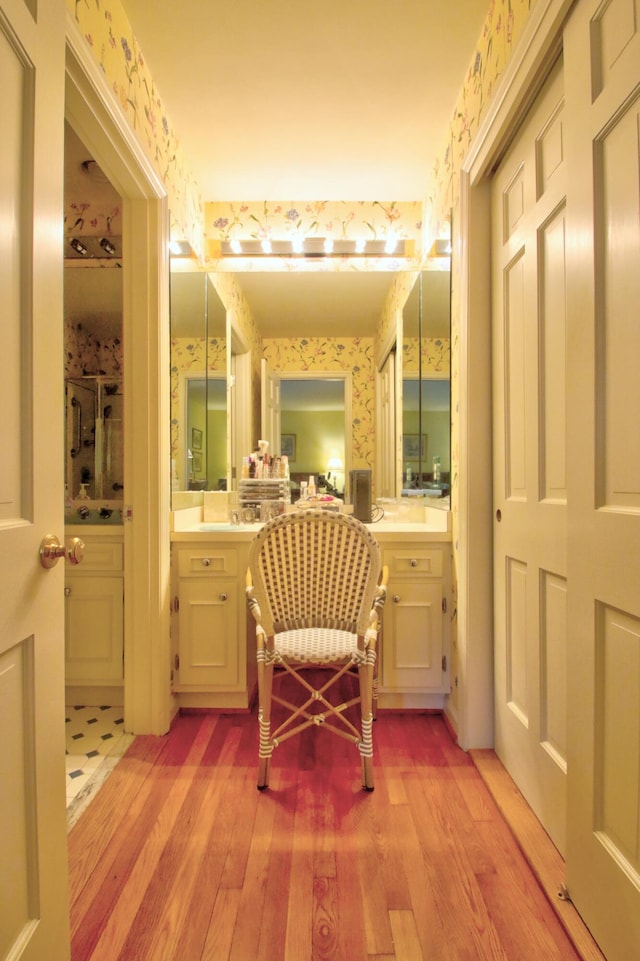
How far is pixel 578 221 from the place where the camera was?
1.10 m

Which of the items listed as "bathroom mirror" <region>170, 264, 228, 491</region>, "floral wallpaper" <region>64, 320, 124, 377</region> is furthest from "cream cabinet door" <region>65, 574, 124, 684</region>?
"floral wallpaper" <region>64, 320, 124, 377</region>

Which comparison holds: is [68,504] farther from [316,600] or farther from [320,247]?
[320,247]

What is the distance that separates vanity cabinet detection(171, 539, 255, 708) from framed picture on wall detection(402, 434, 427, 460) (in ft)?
3.16

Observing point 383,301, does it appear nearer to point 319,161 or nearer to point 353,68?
point 319,161

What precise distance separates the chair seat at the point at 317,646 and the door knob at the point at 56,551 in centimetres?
91

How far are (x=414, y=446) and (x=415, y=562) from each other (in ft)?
2.12

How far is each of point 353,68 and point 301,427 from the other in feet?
5.02

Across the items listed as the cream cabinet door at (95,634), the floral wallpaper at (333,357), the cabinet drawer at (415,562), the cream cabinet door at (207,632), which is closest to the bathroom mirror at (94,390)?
the cream cabinet door at (95,634)

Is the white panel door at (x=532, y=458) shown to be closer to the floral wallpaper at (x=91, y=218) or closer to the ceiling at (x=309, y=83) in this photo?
the ceiling at (x=309, y=83)

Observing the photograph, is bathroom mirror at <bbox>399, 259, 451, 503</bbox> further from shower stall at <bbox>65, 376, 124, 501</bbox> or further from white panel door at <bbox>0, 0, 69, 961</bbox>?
white panel door at <bbox>0, 0, 69, 961</bbox>

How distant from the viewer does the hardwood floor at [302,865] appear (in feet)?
3.46

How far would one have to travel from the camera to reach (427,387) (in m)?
2.30

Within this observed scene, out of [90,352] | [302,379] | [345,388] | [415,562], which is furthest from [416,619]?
[90,352]

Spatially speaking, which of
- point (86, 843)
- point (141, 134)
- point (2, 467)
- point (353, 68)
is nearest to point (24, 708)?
point (2, 467)
